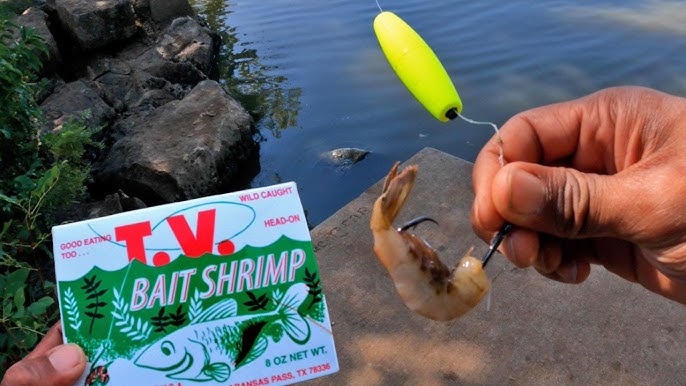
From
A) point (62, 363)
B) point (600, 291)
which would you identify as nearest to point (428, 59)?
point (62, 363)

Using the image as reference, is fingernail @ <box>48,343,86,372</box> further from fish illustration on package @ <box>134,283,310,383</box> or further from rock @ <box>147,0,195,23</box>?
rock @ <box>147,0,195,23</box>

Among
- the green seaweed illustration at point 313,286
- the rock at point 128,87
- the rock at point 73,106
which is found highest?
the green seaweed illustration at point 313,286

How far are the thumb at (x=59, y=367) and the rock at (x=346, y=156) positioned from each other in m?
3.46

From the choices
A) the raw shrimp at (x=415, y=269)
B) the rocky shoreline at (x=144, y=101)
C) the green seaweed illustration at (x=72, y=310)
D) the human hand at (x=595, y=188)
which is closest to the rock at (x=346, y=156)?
the rocky shoreline at (x=144, y=101)

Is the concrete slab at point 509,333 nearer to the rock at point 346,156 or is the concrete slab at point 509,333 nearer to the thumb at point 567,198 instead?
the thumb at point 567,198

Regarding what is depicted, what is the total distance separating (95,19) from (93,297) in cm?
575

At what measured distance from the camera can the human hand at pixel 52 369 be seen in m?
1.53

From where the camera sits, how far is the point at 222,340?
1640mm

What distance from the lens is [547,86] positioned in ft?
18.1

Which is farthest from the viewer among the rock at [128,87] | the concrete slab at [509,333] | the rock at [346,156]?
the rock at [128,87]

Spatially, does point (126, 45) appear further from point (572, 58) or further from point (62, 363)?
point (62, 363)

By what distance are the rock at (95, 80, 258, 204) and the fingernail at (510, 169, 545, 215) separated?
124 inches

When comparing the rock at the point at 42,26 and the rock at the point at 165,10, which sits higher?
the rock at the point at 42,26

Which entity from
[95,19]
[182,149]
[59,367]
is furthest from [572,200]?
[95,19]
